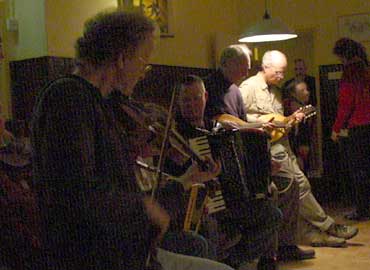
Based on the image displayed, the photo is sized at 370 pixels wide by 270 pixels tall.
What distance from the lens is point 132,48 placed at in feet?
5.16

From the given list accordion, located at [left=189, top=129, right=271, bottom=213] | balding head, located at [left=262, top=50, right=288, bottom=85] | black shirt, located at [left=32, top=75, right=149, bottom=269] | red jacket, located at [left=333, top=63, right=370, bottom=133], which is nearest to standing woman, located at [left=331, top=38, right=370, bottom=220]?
red jacket, located at [left=333, top=63, right=370, bottom=133]

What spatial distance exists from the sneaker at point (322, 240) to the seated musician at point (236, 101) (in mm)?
353

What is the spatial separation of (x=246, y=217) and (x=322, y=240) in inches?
53.8

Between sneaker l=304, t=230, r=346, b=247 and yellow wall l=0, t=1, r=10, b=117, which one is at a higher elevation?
yellow wall l=0, t=1, r=10, b=117

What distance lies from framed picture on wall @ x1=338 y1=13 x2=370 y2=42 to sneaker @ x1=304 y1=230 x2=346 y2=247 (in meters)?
2.74

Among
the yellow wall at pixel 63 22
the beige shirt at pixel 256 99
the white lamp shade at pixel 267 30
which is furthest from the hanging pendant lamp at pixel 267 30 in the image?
the yellow wall at pixel 63 22

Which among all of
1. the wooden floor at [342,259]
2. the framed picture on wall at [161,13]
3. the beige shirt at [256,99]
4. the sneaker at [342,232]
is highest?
the framed picture on wall at [161,13]

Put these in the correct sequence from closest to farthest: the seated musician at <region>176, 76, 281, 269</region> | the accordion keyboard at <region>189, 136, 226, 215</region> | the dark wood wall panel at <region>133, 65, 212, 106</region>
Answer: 1. the accordion keyboard at <region>189, 136, 226, 215</region>
2. the seated musician at <region>176, 76, 281, 269</region>
3. the dark wood wall panel at <region>133, 65, 212, 106</region>

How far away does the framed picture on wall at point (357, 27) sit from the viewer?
6.38 meters

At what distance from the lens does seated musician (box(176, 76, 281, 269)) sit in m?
3.11

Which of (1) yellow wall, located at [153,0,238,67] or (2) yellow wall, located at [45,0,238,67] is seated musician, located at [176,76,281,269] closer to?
(2) yellow wall, located at [45,0,238,67]

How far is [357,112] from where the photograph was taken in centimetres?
515

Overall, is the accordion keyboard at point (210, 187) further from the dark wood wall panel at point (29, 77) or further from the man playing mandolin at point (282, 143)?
the dark wood wall panel at point (29, 77)

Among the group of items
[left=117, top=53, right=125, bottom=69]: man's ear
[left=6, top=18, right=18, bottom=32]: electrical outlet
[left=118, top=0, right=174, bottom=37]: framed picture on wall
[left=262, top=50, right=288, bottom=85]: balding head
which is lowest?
[left=262, top=50, right=288, bottom=85]: balding head
